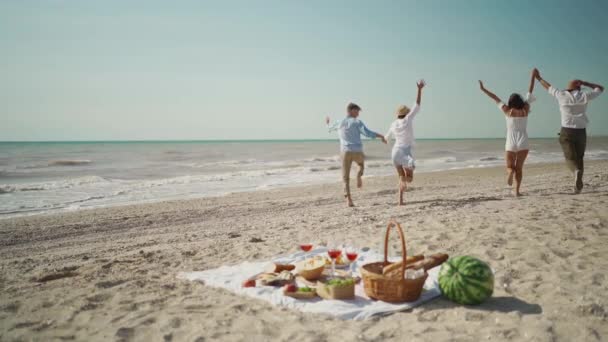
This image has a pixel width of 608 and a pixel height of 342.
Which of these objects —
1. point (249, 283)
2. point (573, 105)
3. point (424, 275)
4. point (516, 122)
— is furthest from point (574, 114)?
point (249, 283)

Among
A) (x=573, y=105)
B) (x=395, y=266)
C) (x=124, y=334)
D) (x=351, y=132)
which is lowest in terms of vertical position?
(x=124, y=334)

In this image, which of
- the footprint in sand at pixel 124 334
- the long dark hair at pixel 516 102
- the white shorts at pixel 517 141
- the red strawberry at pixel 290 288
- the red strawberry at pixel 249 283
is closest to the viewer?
the footprint in sand at pixel 124 334

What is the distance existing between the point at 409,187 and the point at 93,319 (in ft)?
37.1

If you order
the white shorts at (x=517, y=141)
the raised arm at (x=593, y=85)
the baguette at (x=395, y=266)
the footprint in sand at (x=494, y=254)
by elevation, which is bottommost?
the footprint in sand at (x=494, y=254)

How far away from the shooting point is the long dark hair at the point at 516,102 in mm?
8633

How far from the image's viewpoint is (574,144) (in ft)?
28.6

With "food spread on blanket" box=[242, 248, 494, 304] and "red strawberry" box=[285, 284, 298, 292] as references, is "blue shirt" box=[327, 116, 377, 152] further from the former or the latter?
"red strawberry" box=[285, 284, 298, 292]

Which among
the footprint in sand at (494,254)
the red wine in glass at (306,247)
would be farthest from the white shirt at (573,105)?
the red wine in glass at (306,247)

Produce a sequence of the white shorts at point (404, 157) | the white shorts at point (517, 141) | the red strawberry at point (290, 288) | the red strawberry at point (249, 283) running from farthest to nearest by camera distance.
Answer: the white shorts at point (404, 157) < the white shorts at point (517, 141) < the red strawberry at point (249, 283) < the red strawberry at point (290, 288)

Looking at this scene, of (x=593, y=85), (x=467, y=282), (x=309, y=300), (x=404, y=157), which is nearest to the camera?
(x=467, y=282)

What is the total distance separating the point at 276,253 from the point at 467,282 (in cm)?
305

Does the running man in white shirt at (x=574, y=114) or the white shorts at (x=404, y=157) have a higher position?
the running man in white shirt at (x=574, y=114)

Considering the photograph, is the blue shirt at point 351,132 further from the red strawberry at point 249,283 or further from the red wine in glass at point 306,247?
the red strawberry at point 249,283

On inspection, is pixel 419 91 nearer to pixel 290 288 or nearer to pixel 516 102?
pixel 516 102
